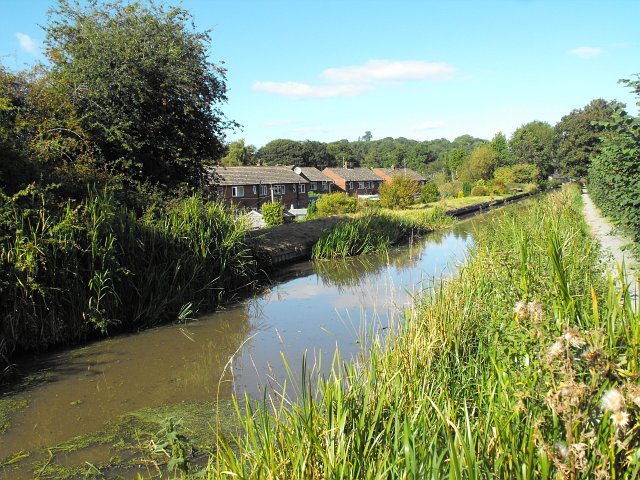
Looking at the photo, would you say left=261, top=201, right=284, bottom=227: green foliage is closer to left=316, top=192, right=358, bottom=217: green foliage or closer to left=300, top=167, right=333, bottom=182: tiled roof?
left=316, top=192, right=358, bottom=217: green foliage

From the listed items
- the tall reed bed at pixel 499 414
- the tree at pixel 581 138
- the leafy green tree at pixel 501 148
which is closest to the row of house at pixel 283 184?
the tree at pixel 581 138

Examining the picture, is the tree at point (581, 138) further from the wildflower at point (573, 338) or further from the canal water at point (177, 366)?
the wildflower at point (573, 338)

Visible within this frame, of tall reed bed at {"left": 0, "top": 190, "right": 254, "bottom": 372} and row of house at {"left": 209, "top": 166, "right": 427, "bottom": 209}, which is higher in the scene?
row of house at {"left": 209, "top": 166, "right": 427, "bottom": 209}

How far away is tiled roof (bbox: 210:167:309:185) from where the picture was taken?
1720 inches

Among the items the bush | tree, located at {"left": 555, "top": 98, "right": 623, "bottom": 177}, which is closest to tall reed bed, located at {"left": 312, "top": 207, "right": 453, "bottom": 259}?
tree, located at {"left": 555, "top": 98, "right": 623, "bottom": 177}

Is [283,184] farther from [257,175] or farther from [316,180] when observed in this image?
[316,180]

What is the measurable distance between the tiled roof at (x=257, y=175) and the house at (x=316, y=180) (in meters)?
4.88

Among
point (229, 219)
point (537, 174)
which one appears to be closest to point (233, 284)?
point (229, 219)

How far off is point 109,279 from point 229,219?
3.74 metres

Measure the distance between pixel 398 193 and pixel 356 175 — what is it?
1486 inches

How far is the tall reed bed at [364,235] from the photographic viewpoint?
17.6 meters

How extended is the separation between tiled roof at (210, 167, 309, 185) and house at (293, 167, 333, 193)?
488 cm

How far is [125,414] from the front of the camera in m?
5.77

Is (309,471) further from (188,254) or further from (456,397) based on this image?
(188,254)
